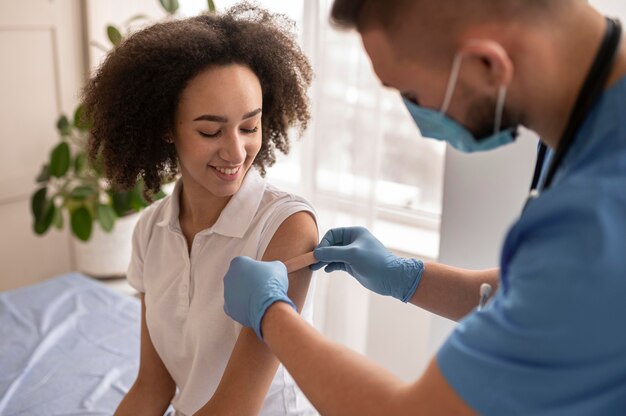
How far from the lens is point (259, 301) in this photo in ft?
3.55

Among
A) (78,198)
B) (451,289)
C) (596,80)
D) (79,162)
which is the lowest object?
(78,198)

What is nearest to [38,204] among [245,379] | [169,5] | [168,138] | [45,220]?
[45,220]

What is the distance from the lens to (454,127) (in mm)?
931

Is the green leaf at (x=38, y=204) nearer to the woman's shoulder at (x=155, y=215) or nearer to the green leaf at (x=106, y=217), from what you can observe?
the green leaf at (x=106, y=217)

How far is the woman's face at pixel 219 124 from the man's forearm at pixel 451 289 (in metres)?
0.43

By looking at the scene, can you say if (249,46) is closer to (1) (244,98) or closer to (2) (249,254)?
(1) (244,98)

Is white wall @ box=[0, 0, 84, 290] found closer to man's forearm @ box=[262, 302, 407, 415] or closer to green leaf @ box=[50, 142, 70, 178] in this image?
green leaf @ box=[50, 142, 70, 178]

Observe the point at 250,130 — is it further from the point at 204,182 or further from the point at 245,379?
the point at 245,379

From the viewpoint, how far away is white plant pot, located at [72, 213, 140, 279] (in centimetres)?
274

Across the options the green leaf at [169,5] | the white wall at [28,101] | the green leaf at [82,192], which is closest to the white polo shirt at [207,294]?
the green leaf at [169,5]

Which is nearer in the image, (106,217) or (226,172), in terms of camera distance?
(226,172)

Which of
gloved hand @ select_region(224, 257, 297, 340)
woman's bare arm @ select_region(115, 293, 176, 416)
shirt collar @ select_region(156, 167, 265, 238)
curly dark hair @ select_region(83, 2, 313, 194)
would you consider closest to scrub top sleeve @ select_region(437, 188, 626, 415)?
gloved hand @ select_region(224, 257, 297, 340)

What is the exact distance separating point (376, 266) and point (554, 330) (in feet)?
1.94

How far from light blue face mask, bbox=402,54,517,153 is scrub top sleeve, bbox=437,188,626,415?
0.13 m
